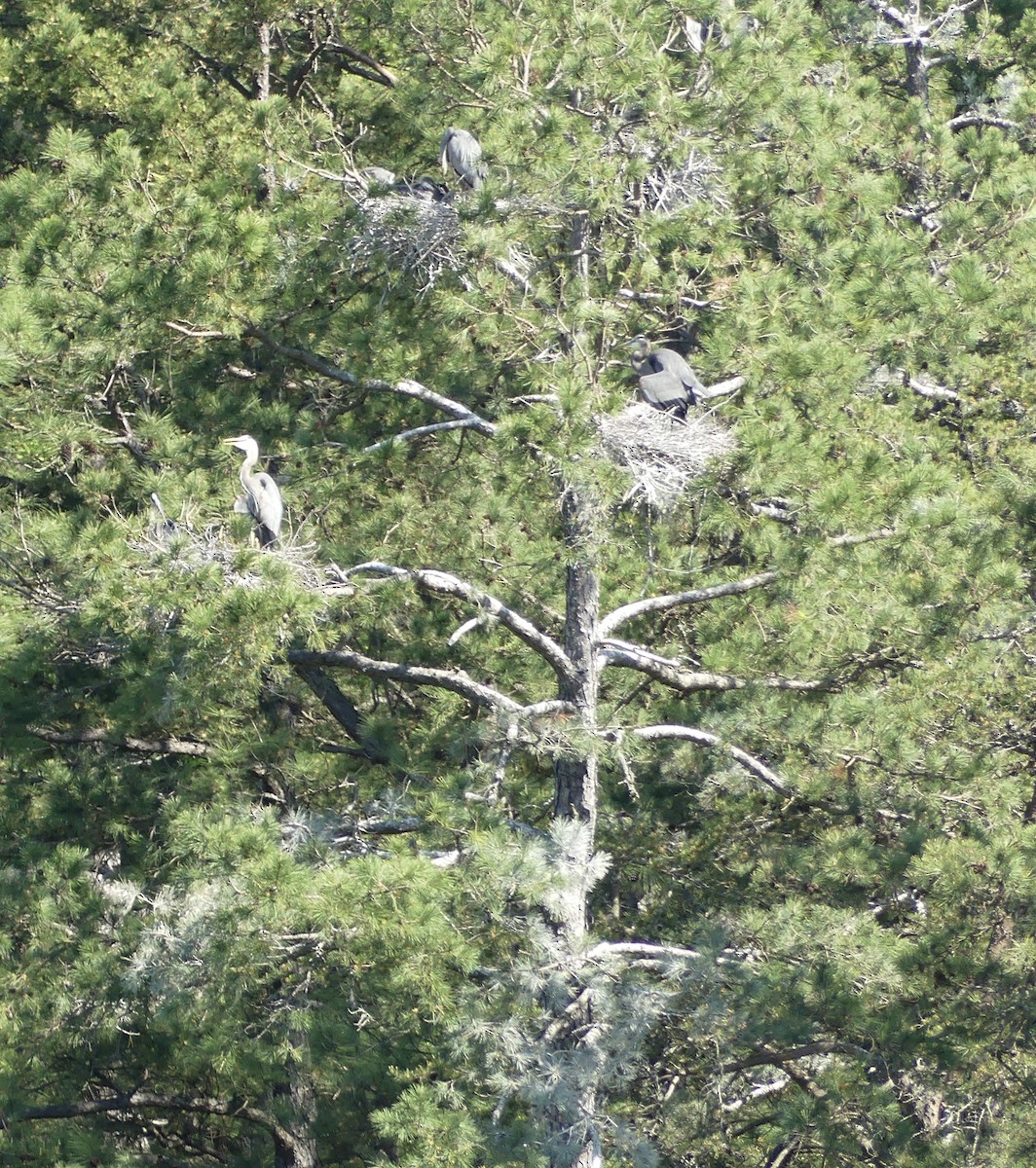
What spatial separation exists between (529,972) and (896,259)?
3.30 m

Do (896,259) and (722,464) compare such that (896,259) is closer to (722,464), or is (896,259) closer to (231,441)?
(722,464)

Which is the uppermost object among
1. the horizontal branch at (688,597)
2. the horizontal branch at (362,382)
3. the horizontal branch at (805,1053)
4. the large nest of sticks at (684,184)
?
the large nest of sticks at (684,184)

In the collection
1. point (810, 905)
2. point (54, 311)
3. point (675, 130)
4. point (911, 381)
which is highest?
point (675, 130)

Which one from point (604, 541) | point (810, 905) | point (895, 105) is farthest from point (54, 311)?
point (895, 105)

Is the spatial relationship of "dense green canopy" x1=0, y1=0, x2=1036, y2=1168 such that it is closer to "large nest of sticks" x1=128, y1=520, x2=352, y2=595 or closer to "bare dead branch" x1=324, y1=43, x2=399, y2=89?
"large nest of sticks" x1=128, y1=520, x2=352, y2=595

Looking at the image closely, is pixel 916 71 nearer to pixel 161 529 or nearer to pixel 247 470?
pixel 247 470

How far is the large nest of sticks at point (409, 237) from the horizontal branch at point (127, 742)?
2.62 m

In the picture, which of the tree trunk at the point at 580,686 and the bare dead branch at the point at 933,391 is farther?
the bare dead branch at the point at 933,391

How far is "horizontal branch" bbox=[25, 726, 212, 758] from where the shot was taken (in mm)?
7551

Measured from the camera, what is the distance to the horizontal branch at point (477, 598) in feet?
19.6

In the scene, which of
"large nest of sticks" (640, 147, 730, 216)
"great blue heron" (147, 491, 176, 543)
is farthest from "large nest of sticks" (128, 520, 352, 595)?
"large nest of sticks" (640, 147, 730, 216)

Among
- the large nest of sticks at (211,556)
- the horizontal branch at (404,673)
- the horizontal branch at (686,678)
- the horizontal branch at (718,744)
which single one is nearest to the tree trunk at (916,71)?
the horizontal branch at (686,678)

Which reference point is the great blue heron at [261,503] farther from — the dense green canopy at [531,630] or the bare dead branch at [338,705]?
the bare dead branch at [338,705]

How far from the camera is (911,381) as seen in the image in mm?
8625
